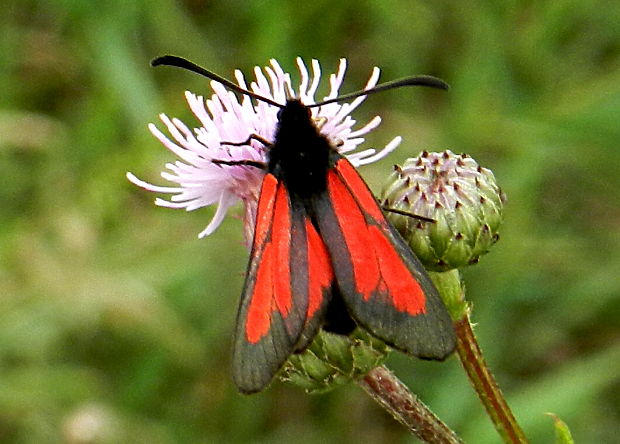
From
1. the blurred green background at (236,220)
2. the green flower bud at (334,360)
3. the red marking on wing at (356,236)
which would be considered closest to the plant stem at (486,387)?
the green flower bud at (334,360)

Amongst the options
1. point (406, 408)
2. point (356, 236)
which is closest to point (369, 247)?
point (356, 236)

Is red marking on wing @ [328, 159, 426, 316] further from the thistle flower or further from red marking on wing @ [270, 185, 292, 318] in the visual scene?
the thistle flower

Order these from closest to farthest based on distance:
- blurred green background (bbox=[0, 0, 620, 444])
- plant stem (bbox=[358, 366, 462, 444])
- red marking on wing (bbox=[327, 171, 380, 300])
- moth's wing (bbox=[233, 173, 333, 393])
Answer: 1. moth's wing (bbox=[233, 173, 333, 393])
2. red marking on wing (bbox=[327, 171, 380, 300])
3. plant stem (bbox=[358, 366, 462, 444])
4. blurred green background (bbox=[0, 0, 620, 444])

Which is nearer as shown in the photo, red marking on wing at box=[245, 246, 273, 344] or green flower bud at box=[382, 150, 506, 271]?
red marking on wing at box=[245, 246, 273, 344]

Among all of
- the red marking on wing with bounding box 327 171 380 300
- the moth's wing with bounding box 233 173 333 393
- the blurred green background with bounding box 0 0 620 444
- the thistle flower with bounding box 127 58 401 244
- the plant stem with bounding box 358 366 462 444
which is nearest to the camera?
the moth's wing with bounding box 233 173 333 393

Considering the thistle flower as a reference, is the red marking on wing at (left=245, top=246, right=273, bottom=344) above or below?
below

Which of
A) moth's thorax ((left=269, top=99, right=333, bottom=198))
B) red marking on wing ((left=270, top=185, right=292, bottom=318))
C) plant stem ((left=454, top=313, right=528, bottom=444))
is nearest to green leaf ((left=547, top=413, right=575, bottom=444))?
plant stem ((left=454, top=313, right=528, bottom=444))

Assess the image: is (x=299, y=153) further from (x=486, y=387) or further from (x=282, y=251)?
(x=486, y=387)

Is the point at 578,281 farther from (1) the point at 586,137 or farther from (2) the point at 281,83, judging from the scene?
(2) the point at 281,83

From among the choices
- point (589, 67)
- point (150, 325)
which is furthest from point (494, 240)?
point (589, 67)
